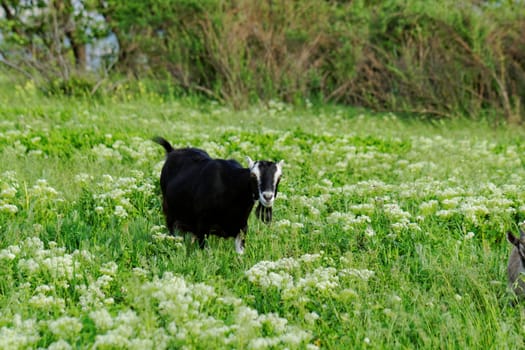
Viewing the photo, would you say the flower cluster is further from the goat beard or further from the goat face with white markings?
the goat beard

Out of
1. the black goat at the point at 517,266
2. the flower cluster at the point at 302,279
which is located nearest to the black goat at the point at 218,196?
the flower cluster at the point at 302,279

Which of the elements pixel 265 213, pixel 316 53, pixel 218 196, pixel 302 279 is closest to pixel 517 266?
pixel 302 279

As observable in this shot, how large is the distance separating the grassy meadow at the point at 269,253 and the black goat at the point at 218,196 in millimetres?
268

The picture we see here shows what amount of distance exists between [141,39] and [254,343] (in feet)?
56.4

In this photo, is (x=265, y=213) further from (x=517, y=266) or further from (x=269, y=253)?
(x=517, y=266)

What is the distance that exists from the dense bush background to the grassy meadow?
235 inches

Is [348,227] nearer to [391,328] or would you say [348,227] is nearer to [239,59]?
[391,328]

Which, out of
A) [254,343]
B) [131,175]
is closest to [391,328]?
[254,343]

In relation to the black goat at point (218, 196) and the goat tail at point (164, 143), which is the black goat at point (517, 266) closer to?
the black goat at point (218, 196)

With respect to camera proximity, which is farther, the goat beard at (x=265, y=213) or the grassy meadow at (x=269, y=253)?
the goat beard at (x=265, y=213)

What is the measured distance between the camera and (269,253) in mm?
6008

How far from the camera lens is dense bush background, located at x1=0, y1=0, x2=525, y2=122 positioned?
17.0 metres

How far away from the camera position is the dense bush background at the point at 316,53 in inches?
670

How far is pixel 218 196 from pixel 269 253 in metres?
0.70
